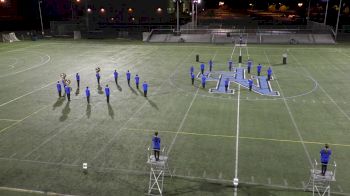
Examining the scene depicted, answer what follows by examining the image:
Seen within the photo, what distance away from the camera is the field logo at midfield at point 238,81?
1054 inches

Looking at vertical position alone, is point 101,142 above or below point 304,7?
below

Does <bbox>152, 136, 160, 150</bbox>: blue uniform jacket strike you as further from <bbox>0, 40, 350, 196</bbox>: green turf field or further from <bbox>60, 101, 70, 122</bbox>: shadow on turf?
<bbox>60, 101, 70, 122</bbox>: shadow on turf

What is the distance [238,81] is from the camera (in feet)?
98.0

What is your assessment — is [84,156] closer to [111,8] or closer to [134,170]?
[134,170]

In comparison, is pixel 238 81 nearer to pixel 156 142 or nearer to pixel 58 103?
pixel 58 103

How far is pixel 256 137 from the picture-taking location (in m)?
17.9

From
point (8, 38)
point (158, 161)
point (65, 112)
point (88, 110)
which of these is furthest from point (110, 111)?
point (8, 38)

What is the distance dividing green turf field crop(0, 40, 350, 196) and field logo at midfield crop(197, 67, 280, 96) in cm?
85

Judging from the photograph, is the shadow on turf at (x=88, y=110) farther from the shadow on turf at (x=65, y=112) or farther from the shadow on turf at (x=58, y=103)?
the shadow on turf at (x=58, y=103)

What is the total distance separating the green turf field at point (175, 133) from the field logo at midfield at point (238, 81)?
85cm

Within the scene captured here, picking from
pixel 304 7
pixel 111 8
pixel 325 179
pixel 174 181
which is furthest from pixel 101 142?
pixel 304 7

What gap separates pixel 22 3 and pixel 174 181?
85.4 m

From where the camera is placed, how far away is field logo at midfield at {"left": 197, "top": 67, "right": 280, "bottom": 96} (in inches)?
1054

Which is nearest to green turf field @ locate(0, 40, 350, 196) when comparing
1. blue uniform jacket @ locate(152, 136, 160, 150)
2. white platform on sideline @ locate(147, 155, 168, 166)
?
white platform on sideline @ locate(147, 155, 168, 166)
